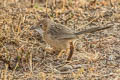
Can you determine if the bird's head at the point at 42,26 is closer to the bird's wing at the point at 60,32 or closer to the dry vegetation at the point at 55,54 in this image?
the bird's wing at the point at 60,32

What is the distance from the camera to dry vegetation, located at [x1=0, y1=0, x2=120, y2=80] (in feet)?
19.2

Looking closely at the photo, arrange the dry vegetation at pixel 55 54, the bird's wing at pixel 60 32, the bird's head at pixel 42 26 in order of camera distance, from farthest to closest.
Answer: the bird's head at pixel 42 26 < the bird's wing at pixel 60 32 < the dry vegetation at pixel 55 54

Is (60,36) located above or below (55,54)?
above

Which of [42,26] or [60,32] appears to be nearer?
[60,32]

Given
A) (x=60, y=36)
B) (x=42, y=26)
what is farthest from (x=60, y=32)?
(x=42, y=26)

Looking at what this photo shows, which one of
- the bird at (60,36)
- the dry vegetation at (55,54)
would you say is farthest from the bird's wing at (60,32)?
the dry vegetation at (55,54)

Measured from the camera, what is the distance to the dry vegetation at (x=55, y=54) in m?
5.86

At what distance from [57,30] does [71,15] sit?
1663 millimetres

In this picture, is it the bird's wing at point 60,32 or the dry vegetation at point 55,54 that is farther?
the bird's wing at point 60,32

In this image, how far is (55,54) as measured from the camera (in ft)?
22.7

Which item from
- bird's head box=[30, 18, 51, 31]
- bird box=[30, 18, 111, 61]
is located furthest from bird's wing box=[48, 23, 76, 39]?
bird's head box=[30, 18, 51, 31]

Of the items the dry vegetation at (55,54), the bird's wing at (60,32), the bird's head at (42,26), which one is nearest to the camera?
the dry vegetation at (55,54)

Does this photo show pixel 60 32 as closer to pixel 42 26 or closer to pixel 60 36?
pixel 60 36

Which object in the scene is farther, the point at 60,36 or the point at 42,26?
the point at 42,26
